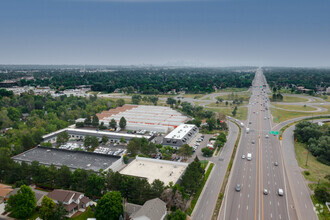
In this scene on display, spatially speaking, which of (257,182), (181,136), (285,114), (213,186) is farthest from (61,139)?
(285,114)

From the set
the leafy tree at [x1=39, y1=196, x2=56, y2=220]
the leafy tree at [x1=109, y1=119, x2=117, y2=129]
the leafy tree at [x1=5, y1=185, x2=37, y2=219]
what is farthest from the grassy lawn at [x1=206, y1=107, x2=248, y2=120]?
the leafy tree at [x1=5, y1=185, x2=37, y2=219]

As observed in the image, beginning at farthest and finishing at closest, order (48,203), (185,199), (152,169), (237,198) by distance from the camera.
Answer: (152,169)
(237,198)
(185,199)
(48,203)

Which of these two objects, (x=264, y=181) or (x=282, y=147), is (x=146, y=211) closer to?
(x=264, y=181)

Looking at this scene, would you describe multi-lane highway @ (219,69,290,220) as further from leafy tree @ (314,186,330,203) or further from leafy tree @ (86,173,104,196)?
leafy tree @ (86,173,104,196)

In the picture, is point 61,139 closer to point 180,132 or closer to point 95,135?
point 95,135

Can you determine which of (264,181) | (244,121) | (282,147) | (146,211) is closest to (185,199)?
(146,211)

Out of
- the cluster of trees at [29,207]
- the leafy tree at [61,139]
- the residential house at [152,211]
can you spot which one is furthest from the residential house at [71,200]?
the leafy tree at [61,139]
